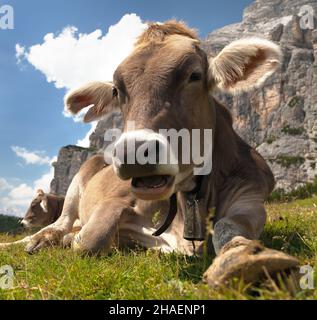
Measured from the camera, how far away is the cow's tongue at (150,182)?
4.09 meters

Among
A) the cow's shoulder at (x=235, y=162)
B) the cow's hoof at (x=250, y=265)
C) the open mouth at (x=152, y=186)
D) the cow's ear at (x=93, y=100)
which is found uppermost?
the cow's ear at (x=93, y=100)

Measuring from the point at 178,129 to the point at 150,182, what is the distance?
78cm

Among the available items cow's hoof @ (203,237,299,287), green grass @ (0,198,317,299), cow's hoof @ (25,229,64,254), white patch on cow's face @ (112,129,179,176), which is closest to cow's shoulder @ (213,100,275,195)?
green grass @ (0,198,317,299)

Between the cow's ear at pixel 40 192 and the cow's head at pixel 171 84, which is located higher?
the cow's ear at pixel 40 192

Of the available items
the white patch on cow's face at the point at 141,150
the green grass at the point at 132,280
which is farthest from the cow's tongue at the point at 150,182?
the green grass at the point at 132,280

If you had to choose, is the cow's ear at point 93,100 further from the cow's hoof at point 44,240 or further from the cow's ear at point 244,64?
the cow's hoof at point 44,240

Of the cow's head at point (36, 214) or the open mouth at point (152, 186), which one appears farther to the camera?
the cow's head at point (36, 214)

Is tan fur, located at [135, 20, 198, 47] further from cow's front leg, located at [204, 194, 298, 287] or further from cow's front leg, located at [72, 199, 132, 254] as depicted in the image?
cow's front leg, located at [204, 194, 298, 287]

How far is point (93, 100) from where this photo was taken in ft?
21.9

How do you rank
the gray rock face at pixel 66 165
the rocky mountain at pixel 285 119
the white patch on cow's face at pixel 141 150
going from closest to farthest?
the white patch on cow's face at pixel 141 150 → the rocky mountain at pixel 285 119 → the gray rock face at pixel 66 165

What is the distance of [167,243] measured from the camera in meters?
5.88

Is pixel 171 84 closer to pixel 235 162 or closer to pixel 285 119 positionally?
pixel 235 162

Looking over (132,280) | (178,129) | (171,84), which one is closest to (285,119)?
(171,84)

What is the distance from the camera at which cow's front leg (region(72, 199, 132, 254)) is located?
215 inches
